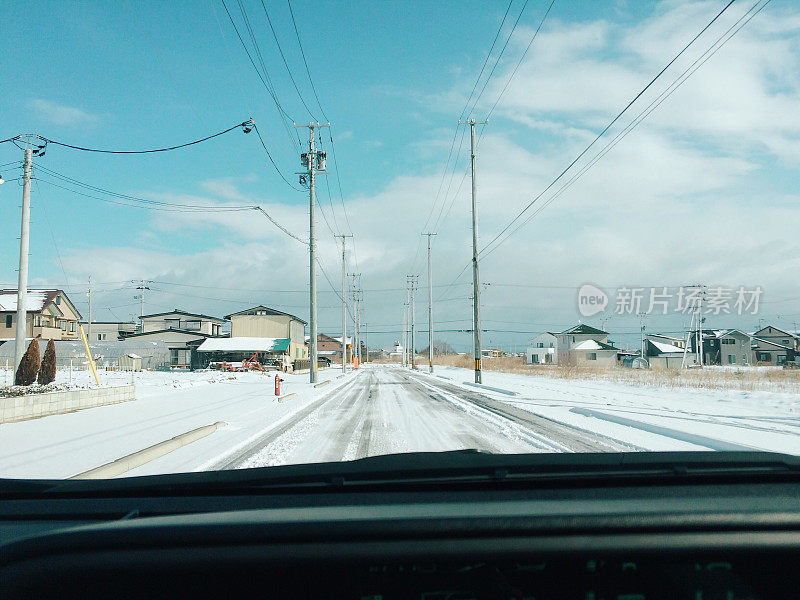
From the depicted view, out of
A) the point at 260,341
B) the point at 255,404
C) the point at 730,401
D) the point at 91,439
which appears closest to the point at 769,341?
the point at 260,341

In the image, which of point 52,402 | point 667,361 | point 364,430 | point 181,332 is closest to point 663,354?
point 667,361

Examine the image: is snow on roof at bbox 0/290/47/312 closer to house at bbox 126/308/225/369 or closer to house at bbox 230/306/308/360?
house at bbox 126/308/225/369

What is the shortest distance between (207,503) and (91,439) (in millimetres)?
9132

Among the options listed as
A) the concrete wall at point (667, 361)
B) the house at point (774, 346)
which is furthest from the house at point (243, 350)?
the house at point (774, 346)

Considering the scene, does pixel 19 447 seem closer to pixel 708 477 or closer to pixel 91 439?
pixel 91 439

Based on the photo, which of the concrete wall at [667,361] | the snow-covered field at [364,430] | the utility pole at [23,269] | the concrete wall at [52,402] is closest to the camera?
the snow-covered field at [364,430]

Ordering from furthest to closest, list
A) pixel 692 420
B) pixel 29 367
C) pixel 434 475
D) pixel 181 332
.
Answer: pixel 181 332
pixel 29 367
pixel 692 420
pixel 434 475

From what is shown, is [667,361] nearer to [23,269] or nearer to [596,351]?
[596,351]

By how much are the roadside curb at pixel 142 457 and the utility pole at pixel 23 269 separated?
11.4m

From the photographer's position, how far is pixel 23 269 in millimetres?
18750

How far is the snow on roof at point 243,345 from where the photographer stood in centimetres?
6706

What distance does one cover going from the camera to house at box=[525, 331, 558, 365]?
380 ft

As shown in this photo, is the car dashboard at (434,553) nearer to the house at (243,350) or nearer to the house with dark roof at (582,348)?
the house at (243,350)

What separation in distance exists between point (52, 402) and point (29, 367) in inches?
138
